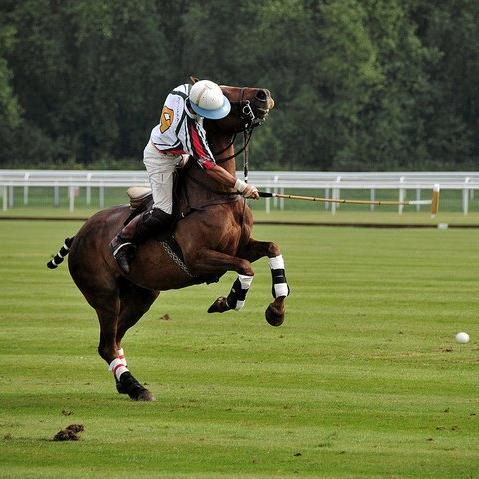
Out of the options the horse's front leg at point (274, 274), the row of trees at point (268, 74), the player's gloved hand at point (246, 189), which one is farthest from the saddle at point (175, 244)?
the row of trees at point (268, 74)

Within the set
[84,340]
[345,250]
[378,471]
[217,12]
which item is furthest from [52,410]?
[217,12]

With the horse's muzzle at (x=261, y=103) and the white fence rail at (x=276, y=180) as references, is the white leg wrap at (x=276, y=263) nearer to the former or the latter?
the horse's muzzle at (x=261, y=103)

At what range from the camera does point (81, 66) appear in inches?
2697

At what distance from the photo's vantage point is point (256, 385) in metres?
11.2

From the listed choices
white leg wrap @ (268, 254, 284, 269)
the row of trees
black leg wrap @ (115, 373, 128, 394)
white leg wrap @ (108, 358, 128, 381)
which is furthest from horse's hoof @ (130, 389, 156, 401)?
the row of trees

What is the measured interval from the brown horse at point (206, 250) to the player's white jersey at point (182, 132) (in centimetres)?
14

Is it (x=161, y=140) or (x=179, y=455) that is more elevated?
(x=161, y=140)

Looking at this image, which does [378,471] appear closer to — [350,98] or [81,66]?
[350,98]

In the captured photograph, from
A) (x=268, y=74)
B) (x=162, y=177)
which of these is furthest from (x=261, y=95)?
(x=268, y=74)

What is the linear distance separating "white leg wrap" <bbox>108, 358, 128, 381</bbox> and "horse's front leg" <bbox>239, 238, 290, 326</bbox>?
1.10 meters

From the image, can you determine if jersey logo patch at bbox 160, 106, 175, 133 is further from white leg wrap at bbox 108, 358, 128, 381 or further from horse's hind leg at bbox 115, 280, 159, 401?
white leg wrap at bbox 108, 358, 128, 381

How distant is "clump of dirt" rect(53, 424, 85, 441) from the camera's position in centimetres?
904

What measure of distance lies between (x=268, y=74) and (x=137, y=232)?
171 ft

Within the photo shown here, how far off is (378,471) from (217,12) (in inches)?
2337
